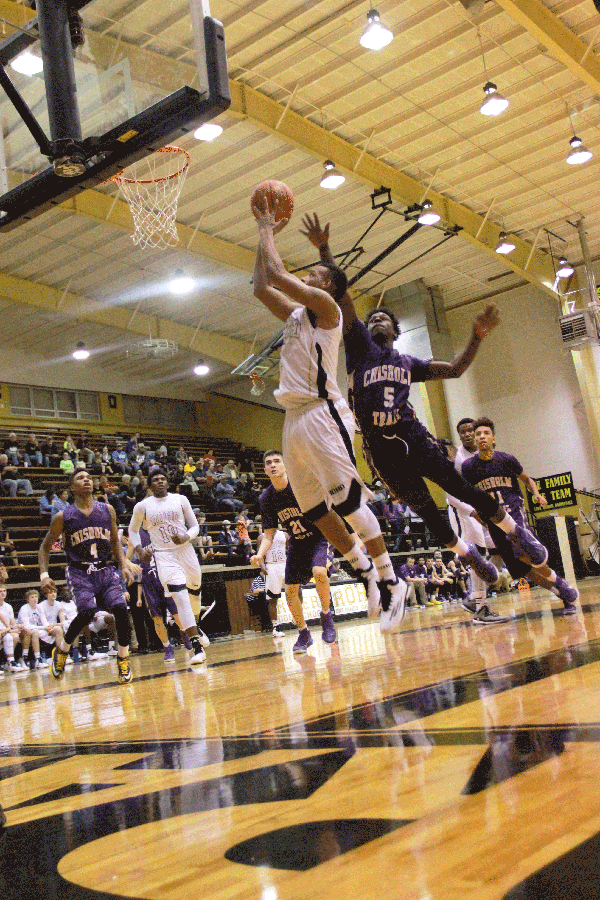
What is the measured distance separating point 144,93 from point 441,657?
12.3 ft

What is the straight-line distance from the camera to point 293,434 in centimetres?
412

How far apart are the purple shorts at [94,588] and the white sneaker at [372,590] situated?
9.51 ft

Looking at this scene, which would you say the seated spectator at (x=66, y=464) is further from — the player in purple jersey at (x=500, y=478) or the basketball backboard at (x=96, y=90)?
the basketball backboard at (x=96, y=90)

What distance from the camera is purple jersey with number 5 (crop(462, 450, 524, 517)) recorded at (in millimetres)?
6664

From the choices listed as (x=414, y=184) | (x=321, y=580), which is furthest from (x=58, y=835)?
(x=414, y=184)

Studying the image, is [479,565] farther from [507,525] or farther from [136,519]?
[136,519]

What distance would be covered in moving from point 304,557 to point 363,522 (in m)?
3.10

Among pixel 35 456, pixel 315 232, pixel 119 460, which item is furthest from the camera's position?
pixel 119 460

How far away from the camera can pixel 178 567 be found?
310 inches

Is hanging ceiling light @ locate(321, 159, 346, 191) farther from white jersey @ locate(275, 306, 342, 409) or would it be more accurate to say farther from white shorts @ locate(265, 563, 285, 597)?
white jersey @ locate(275, 306, 342, 409)

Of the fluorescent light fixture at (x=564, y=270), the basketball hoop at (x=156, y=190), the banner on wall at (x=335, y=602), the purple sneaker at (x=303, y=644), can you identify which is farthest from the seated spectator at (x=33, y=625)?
the fluorescent light fixture at (x=564, y=270)

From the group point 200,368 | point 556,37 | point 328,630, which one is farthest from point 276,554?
point 200,368

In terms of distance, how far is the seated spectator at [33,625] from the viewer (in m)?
12.7

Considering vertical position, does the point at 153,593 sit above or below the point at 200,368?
below
